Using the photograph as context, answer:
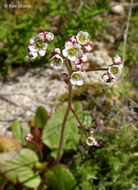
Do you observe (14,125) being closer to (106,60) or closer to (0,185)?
(0,185)

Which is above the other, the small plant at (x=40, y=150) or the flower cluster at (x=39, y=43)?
the flower cluster at (x=39, y=43)

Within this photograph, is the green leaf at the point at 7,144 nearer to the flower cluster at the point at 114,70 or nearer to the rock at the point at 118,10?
the flower cluster at the point at 114,70

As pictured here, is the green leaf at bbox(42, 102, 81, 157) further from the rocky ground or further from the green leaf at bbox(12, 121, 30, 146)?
the rocky ground

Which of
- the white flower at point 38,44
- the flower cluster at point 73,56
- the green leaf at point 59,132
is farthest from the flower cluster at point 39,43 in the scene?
the green leaf at point 59,132

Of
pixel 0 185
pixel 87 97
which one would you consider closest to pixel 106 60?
pixel 87 97

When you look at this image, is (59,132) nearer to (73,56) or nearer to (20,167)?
(20,167)

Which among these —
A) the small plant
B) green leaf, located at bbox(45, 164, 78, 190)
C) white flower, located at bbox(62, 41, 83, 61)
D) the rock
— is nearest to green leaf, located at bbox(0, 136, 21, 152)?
the small plant

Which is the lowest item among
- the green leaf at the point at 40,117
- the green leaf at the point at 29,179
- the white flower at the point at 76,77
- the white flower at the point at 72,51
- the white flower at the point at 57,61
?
the green leaf at the point at 29,179
